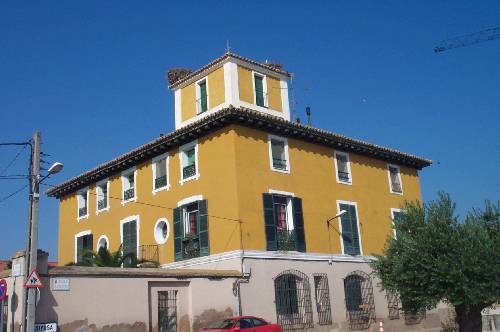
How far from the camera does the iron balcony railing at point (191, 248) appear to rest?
2484 cm

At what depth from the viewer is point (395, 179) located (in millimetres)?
32688

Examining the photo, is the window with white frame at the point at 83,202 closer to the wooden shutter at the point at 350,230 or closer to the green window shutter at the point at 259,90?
the green window shutter at the point at 259,90

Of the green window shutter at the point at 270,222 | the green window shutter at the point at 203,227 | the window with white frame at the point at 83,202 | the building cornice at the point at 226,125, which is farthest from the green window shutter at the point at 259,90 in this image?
the window with white frame at the point at 83,202

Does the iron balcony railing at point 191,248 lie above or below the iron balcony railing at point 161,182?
below

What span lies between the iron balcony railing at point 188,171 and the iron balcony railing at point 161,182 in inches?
59.5

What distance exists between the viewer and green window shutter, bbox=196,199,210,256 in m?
24.3

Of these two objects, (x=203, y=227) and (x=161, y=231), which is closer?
(x=203, y=227)

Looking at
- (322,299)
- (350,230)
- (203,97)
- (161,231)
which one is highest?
(203,97)

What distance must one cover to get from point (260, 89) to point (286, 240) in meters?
8.31

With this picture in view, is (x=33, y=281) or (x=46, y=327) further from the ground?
(x=33, y=281)

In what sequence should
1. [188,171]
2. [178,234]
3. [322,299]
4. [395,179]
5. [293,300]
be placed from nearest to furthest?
[293,300] → [322,299] → [178,234] → [188,171] → [395,179]

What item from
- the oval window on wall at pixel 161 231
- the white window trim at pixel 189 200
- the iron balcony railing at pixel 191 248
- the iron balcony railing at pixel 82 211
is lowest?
the iron balcony railing at pixel 191 248

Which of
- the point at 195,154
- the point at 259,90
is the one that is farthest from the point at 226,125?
the point at 259,90

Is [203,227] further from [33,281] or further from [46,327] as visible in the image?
[33,281]
